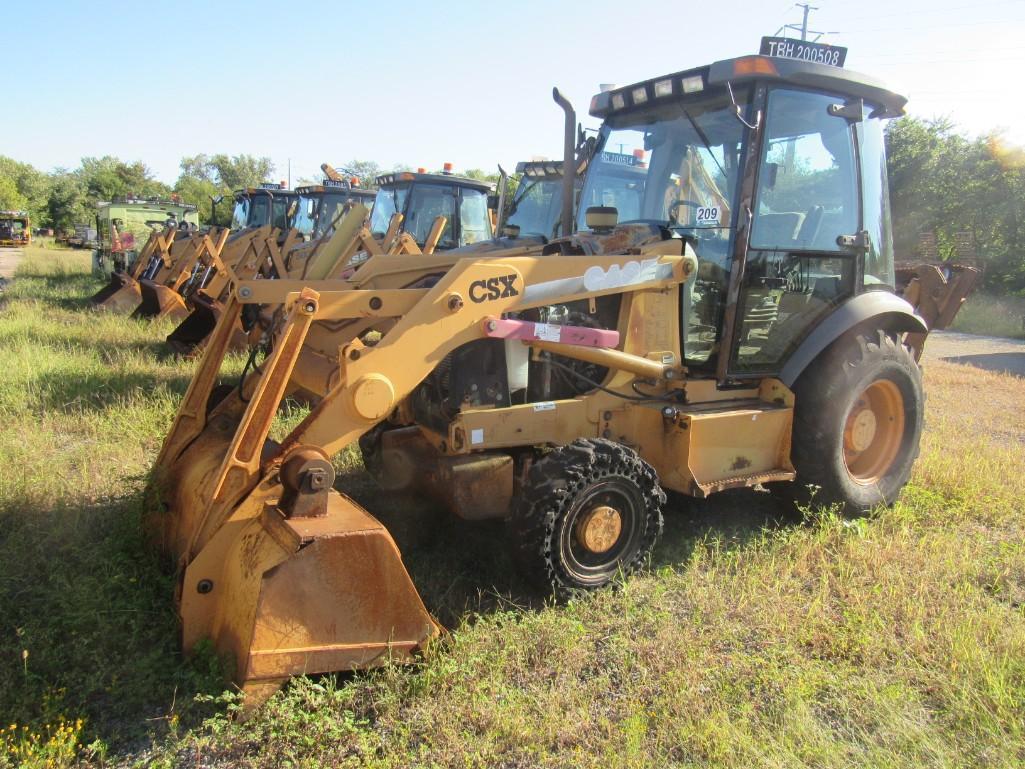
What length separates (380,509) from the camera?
464cm

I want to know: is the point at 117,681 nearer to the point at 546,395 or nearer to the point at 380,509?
the point at 380,509

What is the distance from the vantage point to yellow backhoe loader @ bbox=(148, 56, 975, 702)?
117 inches

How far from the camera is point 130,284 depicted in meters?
12.5

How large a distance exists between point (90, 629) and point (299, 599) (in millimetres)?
1087

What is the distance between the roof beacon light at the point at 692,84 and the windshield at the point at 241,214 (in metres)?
15.2

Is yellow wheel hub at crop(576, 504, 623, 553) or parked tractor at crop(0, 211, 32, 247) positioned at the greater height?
parked tractor at crop(0, 211, 32, 247)

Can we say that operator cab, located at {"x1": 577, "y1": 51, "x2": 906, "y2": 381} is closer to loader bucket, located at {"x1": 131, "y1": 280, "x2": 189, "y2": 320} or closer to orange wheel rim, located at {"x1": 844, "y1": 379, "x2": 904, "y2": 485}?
orange wheel rim, located at {"x1": 844, "y1": 379, "x2": 904, "y2": 485}

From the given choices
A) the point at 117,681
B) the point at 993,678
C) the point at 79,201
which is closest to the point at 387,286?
the point at 117,681

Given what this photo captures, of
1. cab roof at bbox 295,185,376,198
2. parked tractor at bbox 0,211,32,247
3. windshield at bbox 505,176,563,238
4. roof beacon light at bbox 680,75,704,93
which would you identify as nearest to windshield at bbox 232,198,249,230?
cab roof at bbox 295,185,376,198

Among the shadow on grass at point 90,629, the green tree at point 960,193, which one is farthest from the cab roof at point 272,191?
the green tree at point 960,193

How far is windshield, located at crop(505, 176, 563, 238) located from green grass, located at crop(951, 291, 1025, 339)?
13.2 meters

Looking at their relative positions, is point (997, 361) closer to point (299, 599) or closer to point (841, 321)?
point (841, 321)

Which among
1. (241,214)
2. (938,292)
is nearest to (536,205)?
(938,292)

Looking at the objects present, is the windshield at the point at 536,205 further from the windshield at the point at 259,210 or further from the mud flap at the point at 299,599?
the windshield at the point at 259,210
